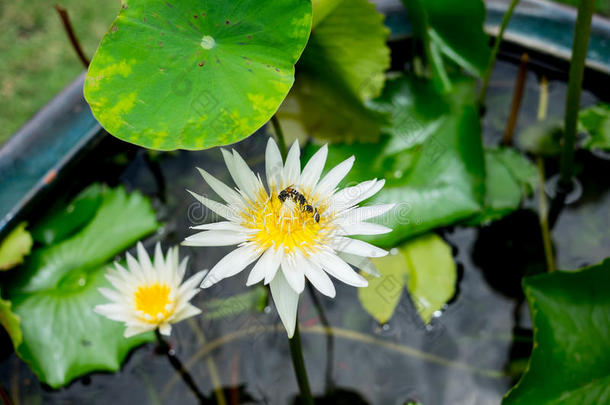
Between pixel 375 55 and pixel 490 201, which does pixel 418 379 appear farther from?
pixel 375 55

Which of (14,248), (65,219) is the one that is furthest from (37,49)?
(14,248)

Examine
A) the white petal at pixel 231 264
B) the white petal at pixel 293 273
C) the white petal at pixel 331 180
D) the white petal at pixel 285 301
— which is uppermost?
the white petal at pixel 331 180

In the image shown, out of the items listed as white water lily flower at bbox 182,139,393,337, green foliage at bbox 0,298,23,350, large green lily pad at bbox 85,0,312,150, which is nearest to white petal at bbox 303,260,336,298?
white water lily flower at bbox 182,139,393,337

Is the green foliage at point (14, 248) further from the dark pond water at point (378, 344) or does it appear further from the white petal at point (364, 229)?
the white petal at point (364, 229)

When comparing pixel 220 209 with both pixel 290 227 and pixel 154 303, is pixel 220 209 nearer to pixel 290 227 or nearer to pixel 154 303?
pixel 290 227

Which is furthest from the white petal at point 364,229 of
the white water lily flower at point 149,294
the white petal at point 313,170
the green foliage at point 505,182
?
the green foliage at point 505,182

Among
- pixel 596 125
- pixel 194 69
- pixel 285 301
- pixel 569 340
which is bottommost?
pixel 569 340

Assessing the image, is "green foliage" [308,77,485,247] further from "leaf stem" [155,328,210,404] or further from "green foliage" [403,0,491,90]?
"leaf stem" [155,328,210,404]
